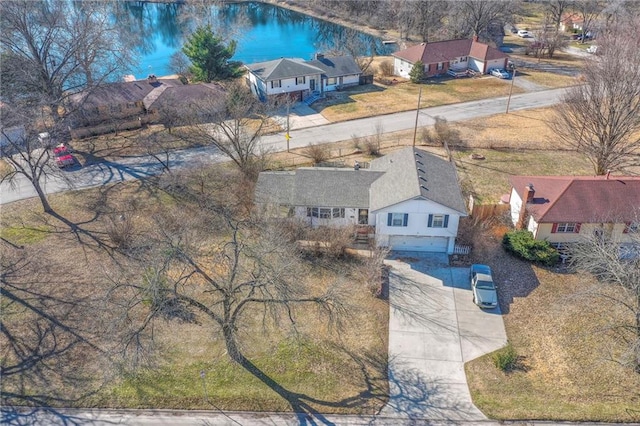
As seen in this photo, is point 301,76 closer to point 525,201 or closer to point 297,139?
point 297,139

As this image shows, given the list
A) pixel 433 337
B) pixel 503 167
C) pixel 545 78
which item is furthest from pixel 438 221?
pixel 545 78

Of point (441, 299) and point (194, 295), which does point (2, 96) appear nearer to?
point (194, 295)

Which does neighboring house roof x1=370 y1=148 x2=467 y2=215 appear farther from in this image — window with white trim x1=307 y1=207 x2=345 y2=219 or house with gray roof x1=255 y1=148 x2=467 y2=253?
window with white trim x1=307 y1=207 x2=345 y2=219

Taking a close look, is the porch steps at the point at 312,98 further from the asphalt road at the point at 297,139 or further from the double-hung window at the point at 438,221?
the double-hung window at the point at 438,221

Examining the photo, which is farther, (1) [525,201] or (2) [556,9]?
(2) [556,9]

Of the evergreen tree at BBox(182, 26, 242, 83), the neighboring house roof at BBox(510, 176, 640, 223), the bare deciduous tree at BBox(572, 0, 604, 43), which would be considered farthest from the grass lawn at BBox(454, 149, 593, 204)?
the bare deciduous tree at BBox(572, 0, 604, 43)

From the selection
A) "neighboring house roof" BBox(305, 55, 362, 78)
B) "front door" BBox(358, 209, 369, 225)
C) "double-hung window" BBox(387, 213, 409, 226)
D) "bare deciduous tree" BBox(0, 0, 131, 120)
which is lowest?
"front door" BBox(358, 209, 369, 225)
